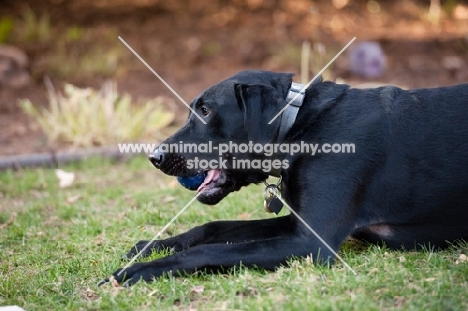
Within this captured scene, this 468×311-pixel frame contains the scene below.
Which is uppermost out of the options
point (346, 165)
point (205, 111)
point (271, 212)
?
point (205, 111)

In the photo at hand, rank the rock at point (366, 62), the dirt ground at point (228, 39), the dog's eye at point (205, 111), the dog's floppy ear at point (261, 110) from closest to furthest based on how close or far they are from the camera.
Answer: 1. the dog's floppy ear at point (261, 110)
2. the dog's eye at point (205, 111)
3. the dirt ground at point (228, 39)
4. the rock at point (366, 62)

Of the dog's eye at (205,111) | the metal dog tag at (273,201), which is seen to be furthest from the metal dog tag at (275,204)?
the dog's eye at (205,111)

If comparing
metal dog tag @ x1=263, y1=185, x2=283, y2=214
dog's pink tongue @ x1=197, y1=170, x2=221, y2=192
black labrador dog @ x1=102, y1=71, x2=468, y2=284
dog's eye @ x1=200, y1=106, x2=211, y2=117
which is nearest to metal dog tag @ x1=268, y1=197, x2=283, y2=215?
metal dog tag @ x1=263, y1=185, x2=283, y2=214

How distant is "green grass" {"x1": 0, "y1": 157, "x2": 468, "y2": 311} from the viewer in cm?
331

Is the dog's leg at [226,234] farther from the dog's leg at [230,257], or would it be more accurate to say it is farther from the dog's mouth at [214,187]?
the dog's leg at [230,257]

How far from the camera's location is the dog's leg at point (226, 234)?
171 inches

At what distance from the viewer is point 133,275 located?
3707 millimetres

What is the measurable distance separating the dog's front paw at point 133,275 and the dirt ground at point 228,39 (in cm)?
444

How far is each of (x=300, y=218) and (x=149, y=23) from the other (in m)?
8.96

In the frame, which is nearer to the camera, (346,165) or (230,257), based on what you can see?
(230,257)

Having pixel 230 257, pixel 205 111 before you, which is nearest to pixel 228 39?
pixel 205 111

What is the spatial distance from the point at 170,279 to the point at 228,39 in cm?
832

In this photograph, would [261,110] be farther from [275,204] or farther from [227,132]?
[275,204]

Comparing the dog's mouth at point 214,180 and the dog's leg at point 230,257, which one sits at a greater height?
the dog's mouth at point 214,180
